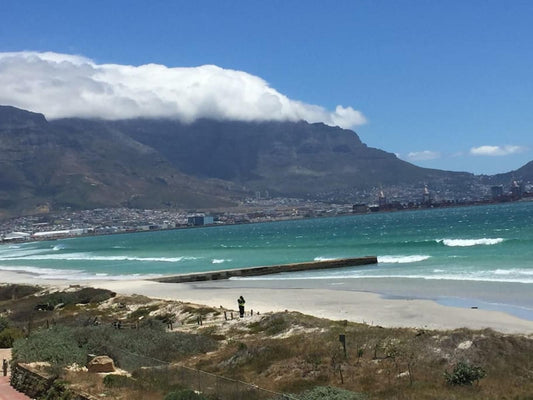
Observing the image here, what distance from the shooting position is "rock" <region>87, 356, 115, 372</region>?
22875 mm

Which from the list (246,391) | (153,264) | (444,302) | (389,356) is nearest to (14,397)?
(246,391)

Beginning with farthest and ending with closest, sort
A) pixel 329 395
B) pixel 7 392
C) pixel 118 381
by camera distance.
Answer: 1. pixel 7 392
2. pixel 118 381
3. pixel 329 395

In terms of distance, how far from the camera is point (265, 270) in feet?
249

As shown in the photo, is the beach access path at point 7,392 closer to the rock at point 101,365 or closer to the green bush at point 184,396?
the rock at point 101,365

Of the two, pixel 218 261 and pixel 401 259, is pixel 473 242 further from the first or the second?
pixel 218 261

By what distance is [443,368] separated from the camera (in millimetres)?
21344

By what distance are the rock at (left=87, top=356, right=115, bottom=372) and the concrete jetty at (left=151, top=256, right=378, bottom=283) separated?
154 ft

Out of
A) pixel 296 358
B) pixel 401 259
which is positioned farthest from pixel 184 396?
pixel 401 259

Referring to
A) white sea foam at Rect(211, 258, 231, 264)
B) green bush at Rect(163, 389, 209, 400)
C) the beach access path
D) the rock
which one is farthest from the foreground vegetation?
white sea foam at Rect(211, 258, 231, 264)

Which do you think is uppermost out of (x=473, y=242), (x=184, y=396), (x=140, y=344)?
(x=184, y=396)

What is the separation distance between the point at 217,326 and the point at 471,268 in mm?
34276

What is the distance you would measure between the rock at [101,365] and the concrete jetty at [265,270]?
47035 millimetres

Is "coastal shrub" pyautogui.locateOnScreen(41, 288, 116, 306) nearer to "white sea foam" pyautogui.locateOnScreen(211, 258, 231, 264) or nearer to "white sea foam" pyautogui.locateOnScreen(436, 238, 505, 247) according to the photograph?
"white sea foam" pyautogui.locateOnScreen(211, 258, 231, 264)

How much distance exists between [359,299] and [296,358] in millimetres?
22836
